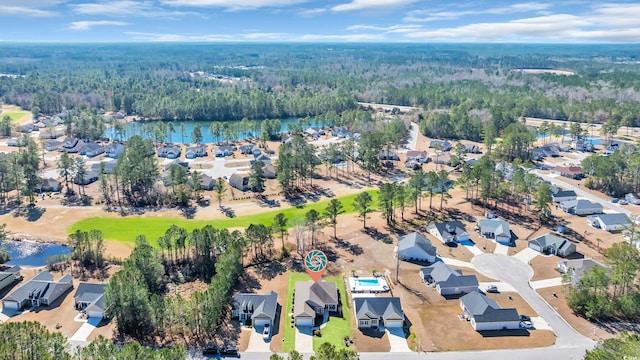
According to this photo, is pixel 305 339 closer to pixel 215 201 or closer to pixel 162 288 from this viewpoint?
pixel 162 288

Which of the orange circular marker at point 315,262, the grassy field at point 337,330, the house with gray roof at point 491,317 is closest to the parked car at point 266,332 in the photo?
the grassy field at point 337,330

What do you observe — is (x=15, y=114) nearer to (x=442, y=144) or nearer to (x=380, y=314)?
(x=442, y=144)

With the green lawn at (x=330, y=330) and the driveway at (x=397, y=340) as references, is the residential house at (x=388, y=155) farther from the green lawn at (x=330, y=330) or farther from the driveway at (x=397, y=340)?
the driveway at (x=397, y=340)

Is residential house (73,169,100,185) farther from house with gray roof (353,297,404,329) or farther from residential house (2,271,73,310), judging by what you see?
house with gray roof (353,297,404,329)

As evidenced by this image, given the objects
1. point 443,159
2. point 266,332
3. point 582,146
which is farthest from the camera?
point 582,146

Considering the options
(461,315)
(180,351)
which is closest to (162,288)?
(180,351)

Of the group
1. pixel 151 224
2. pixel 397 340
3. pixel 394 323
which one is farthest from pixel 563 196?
pixel 151 224
